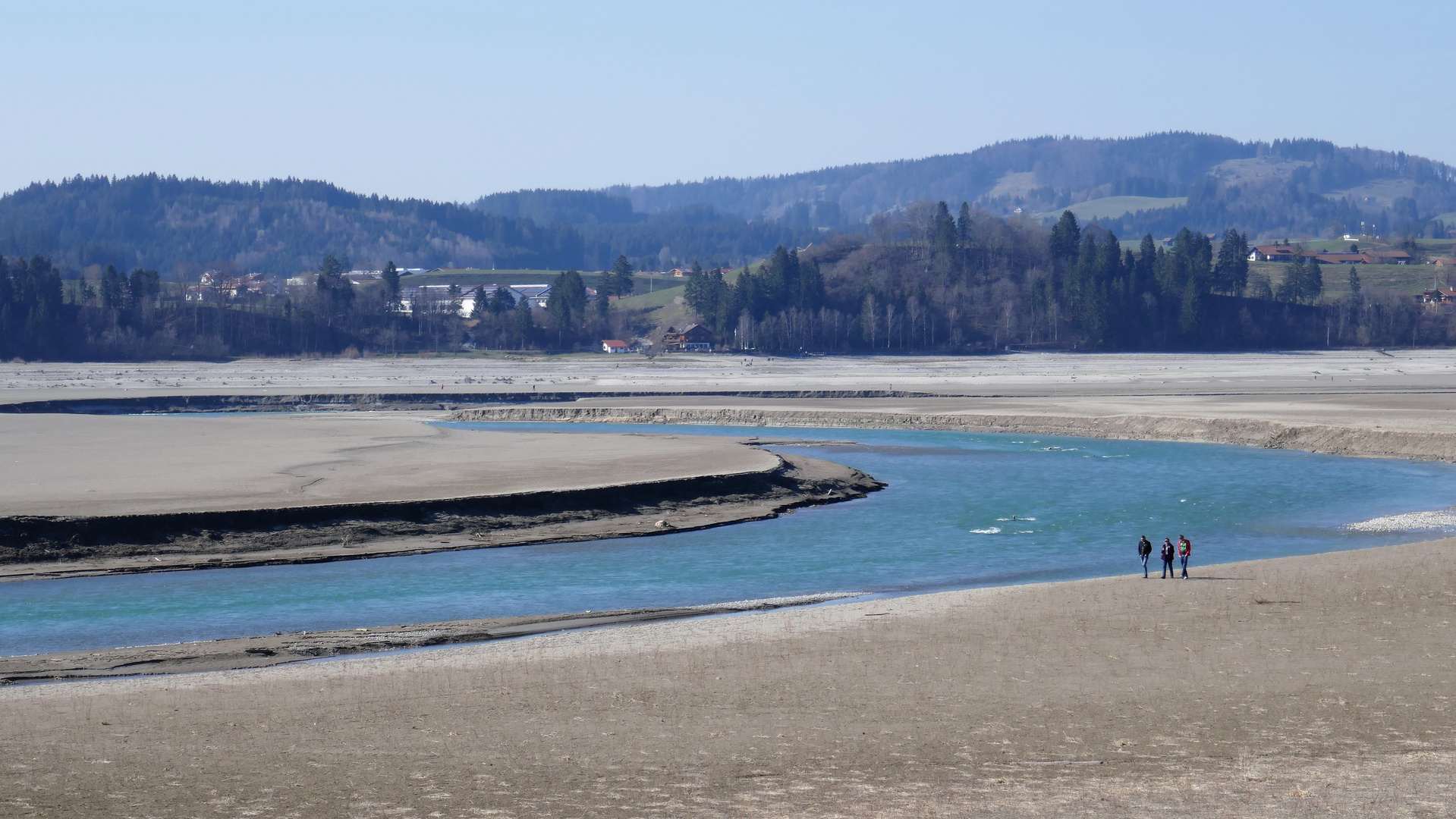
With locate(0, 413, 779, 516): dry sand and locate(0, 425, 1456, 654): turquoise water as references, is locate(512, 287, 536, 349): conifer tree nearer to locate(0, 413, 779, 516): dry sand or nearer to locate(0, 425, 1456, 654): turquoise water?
locate(0, 413, 779, 516): dry sand

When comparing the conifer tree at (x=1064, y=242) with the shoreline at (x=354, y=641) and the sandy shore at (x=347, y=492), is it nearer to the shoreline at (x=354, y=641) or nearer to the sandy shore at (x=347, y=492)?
the sandy shore at (x=347, y=492)

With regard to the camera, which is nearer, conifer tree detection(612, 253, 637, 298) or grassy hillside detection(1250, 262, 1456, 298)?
grassy hillside detection(1250, 262, 1456, 298)

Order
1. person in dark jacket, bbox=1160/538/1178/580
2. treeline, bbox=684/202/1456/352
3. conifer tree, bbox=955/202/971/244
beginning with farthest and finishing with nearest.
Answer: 1. conifer tree, bbox=955/202/971/244
2. treeline, bbox=684/202/1456/352
3. person in dark jacket, bbox=1160/538/1178/580

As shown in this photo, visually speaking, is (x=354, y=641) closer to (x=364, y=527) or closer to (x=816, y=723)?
(x=816, y=723)

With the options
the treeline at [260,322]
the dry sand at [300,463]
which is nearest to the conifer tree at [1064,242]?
the treeline at [260,322]

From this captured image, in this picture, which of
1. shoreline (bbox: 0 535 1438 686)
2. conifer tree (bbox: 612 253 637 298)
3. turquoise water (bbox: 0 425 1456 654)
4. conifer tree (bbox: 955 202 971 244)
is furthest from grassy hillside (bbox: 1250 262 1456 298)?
shoreline (bbox: 0 535 1438 686)

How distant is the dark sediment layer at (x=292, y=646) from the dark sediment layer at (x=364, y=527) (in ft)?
24.5

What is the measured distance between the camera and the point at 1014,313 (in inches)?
6319

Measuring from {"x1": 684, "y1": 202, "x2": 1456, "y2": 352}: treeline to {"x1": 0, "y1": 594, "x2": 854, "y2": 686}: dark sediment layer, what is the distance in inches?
4817

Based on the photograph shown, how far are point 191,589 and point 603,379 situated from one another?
7445 cm

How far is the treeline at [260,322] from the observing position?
13675 centimetres

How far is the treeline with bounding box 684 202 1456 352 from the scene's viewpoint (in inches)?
5925

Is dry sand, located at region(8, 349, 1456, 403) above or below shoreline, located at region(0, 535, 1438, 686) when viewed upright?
above

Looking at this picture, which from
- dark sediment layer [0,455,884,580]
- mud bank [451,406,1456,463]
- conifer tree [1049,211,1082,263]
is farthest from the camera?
conifer tree [1049,211,1082,263]
